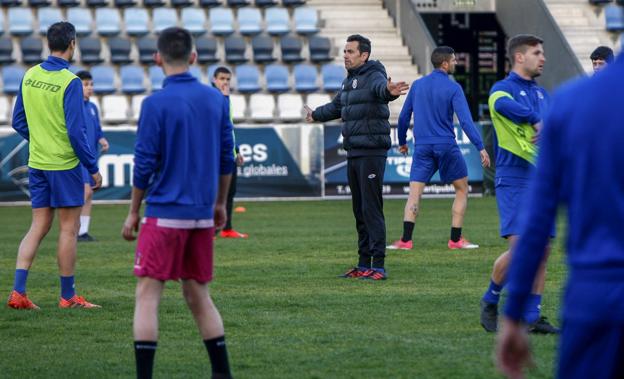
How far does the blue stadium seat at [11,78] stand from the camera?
2689 cm

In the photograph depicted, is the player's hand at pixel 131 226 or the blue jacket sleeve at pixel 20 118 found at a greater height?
the blue jacket sleeve at pixel 20 118

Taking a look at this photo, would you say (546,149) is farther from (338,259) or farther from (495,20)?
(495,20)

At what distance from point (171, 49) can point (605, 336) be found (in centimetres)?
348

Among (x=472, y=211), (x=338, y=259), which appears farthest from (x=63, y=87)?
(x=472, y=211)

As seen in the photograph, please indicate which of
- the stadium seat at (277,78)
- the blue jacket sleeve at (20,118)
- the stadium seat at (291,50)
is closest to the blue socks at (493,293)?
the blue jacket sleeve at (20,118)

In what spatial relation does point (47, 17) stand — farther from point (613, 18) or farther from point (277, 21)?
point (613, 18)

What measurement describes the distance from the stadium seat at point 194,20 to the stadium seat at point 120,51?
4.92 feet

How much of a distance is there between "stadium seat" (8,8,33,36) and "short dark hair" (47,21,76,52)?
18.9 metres

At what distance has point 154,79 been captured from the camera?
2792 centimetres

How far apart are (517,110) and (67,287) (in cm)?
405

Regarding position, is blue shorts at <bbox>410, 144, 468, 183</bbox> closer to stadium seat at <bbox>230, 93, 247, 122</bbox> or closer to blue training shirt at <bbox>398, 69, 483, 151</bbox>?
blue training shirt at <bbox>398, 69, 483, 151</bbox>

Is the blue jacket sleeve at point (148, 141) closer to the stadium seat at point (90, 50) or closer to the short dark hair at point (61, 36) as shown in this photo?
the short dark hair at point (61, 36)

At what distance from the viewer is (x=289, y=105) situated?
28.0 meters

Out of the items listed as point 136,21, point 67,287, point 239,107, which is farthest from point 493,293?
point 136,21
